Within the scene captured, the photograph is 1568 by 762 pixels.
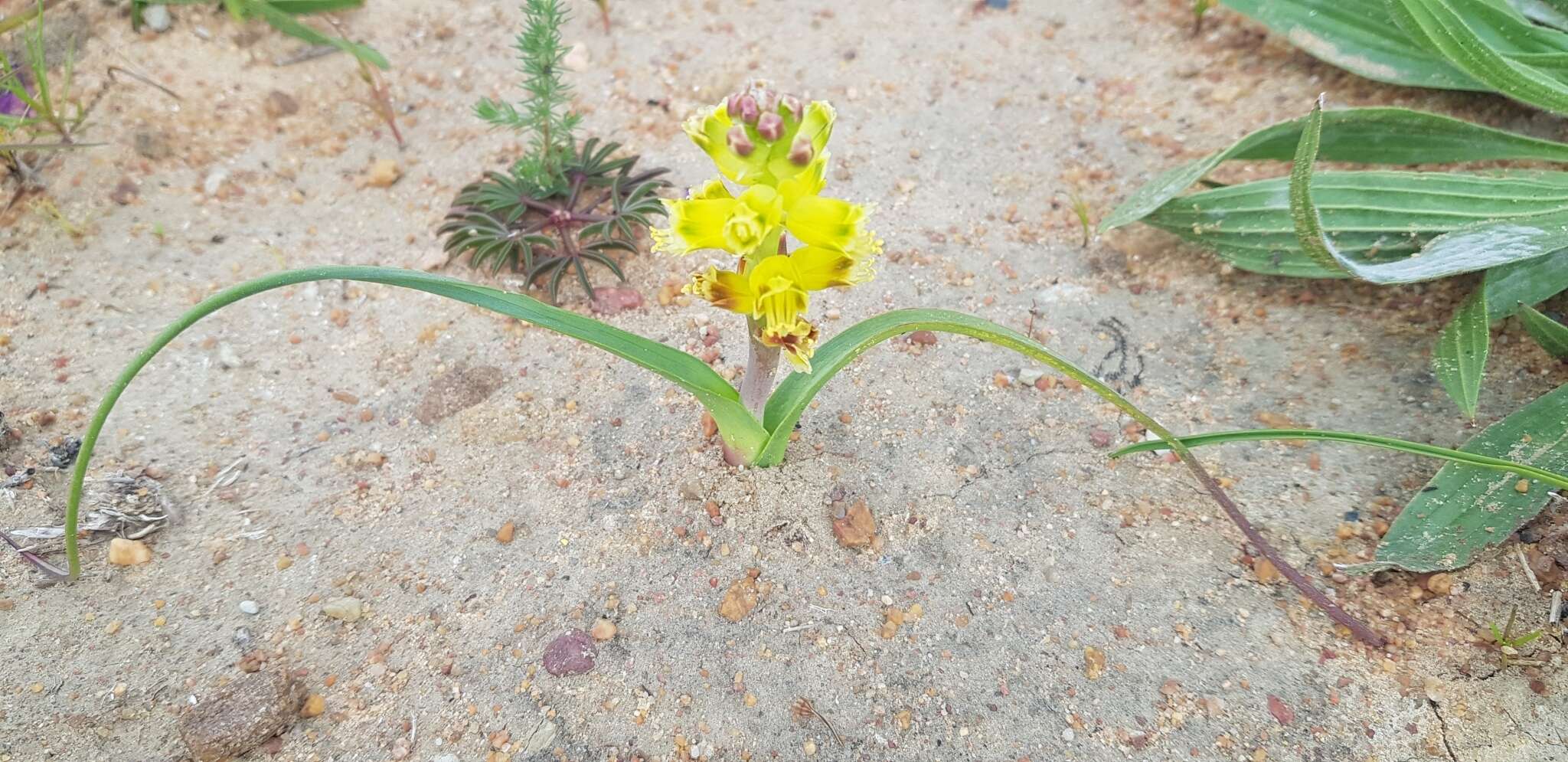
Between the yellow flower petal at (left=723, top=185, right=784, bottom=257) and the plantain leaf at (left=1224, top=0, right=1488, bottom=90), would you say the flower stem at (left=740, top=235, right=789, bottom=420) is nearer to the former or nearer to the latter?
the yellow flower petal at (left=723, top=185, right=784, bottom=257)

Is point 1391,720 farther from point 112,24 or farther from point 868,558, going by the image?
point 112,24

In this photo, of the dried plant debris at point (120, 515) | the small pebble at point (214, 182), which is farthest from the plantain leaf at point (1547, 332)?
the small pebble at point (214, 182)

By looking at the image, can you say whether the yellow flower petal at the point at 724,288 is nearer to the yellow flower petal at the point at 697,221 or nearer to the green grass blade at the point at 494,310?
the yellow flower petal at the point at 697,221

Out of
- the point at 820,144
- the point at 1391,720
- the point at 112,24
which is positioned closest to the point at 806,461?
the point at 820,144

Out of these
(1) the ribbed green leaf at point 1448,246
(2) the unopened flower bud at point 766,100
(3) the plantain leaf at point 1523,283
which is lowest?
(3) the plantain leaf at point 1523,283

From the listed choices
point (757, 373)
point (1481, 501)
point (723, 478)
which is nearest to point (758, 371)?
point (757, 373)

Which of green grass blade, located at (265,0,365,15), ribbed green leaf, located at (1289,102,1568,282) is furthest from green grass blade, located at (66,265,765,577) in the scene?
green grass blade, located at (265,0,365,15)
